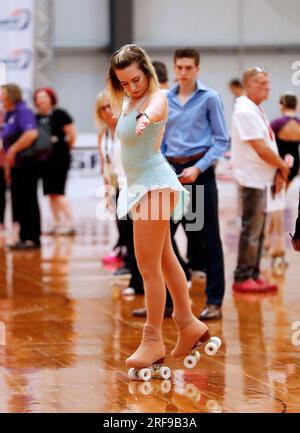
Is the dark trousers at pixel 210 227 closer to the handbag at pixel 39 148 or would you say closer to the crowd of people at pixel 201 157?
the crowd of people at pixel 201 157

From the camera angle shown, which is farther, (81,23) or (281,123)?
(81,23)

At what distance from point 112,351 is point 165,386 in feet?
3.28

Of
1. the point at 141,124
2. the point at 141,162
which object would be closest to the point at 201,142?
the point at 141,162

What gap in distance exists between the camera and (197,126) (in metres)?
7.82

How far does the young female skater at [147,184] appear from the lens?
19.4ft

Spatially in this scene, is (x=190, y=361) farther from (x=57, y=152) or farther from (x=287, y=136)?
(x=57, y=152)

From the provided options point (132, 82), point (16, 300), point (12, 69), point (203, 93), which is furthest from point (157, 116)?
point (12, 69)

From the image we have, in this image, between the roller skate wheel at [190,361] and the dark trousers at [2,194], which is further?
the dark trousers at [2,194]

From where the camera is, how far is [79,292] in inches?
363

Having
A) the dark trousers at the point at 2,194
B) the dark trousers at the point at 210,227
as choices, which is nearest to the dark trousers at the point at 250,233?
the dark trousers at the point at 210,227

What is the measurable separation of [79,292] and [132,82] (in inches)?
141

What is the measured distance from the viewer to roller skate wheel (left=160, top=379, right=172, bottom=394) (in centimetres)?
569

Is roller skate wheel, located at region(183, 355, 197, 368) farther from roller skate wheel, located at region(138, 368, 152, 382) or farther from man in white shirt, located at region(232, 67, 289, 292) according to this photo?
man in white shirt, located at region(232, 67, 289, 292)
